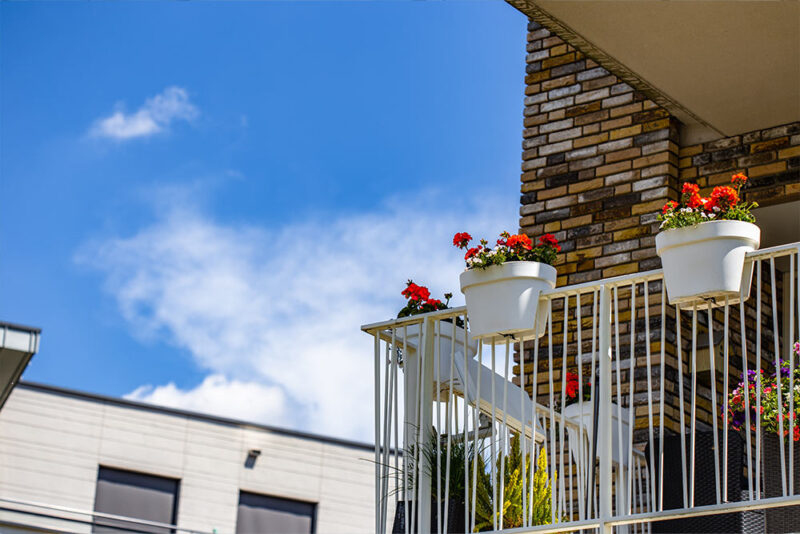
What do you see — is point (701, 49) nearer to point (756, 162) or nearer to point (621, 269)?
point (756, 162)

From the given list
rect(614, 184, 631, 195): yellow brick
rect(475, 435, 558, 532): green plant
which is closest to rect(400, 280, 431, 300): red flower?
rect(475, 435, 558, 532): green plant

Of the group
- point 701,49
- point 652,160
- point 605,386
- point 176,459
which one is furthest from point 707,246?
point 176,459

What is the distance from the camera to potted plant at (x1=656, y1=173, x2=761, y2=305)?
4074mm

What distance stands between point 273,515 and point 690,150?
12548 mm

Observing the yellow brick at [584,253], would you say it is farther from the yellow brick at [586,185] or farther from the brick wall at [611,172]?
the yellow brick at [586,185]

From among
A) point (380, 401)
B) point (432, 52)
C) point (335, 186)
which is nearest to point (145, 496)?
point (380, 401)

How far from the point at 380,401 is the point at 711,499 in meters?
1.43

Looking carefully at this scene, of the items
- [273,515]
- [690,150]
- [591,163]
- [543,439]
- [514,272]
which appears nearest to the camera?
[514,272]

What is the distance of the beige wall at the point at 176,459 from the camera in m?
15.8

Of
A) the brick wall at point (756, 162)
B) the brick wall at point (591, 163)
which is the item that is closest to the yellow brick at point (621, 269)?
the brick wall at point (591, 163)

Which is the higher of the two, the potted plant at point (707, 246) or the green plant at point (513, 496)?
the potted plant at point (707, 246)

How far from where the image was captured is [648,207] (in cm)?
640

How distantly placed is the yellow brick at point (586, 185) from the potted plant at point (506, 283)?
2065 mm

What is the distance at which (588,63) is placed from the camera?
6.96 m
